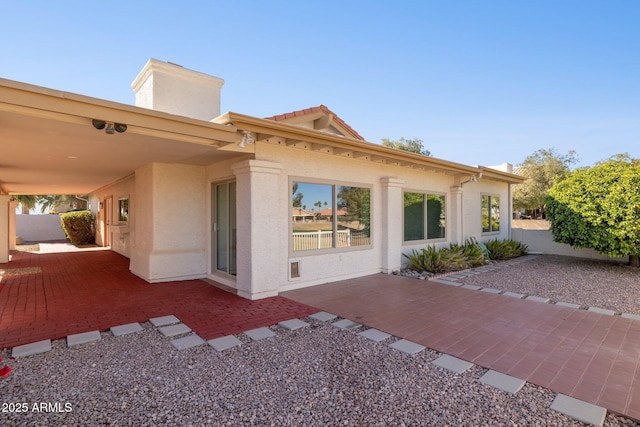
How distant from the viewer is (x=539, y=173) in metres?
27.6

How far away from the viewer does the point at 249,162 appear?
6.19 metres

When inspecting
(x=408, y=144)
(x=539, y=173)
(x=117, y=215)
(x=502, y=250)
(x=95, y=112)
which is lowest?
(x=502, y=250)

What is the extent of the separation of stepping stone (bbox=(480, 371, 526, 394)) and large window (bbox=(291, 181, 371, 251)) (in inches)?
177

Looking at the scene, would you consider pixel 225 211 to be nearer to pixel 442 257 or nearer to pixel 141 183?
pixel 141 183

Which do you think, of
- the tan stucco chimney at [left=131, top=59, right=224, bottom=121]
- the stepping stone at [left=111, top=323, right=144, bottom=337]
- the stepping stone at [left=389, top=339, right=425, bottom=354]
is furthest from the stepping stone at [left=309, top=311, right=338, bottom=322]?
the tan stucco chimney at [left=131, top=59, right=224, bottom=121]

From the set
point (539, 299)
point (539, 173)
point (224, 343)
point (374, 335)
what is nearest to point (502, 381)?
point (374, 335)

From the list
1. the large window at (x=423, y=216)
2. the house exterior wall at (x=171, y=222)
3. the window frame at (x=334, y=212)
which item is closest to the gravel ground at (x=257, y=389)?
the window frame at (x=334, y=212)

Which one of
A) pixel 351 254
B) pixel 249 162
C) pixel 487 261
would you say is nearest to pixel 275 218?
pixel 249 162

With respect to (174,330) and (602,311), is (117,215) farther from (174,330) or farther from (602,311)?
(602,311)

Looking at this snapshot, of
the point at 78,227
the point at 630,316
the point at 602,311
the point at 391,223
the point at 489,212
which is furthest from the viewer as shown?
the point at 78,227

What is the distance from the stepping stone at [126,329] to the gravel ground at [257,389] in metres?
0.30

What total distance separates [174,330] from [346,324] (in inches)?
99.6

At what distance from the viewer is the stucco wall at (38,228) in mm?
19953

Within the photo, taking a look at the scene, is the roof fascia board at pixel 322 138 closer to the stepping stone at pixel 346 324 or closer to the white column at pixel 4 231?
the stepping stone at pixel 346 324
